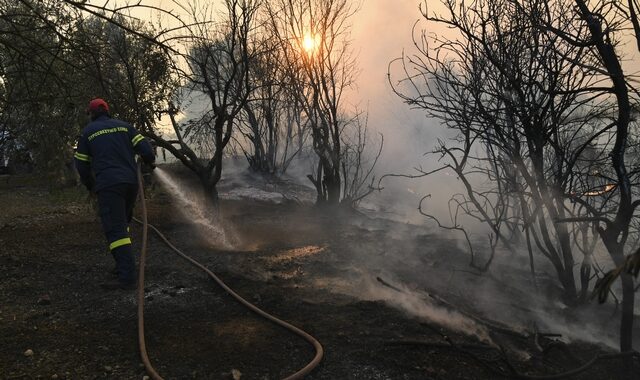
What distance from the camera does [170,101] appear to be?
9.14 m

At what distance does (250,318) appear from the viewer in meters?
3.80

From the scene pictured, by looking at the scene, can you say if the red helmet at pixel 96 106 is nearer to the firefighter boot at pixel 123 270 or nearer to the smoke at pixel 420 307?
the firefighter boot at pixel 123 270

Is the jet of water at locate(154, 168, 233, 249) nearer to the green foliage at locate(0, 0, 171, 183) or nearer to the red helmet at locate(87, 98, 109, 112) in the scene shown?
the green foliage at locate(0, 0, 171, 183)

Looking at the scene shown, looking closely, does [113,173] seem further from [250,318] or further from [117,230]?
[250,318]

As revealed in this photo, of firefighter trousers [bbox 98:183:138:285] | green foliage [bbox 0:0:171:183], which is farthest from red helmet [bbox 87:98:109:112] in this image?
firefighter trousers [bbox 98:183:138:285]

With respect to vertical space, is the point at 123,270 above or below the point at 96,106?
below

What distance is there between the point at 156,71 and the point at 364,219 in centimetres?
548

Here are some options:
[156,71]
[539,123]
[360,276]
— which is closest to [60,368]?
[360,276]

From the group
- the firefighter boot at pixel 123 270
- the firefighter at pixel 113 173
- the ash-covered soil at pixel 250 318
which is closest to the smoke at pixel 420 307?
the ash-covered soil at pixel 250 318

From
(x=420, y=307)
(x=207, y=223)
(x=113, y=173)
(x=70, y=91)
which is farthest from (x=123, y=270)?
(x=207, y=223)

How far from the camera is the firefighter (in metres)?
4.35

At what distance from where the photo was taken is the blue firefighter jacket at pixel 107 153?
440 cm

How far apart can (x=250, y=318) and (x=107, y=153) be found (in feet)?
7.23

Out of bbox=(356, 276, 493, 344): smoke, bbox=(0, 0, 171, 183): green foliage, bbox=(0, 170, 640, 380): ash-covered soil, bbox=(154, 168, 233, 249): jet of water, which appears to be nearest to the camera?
bbox=(0, 170, 640, 380): ash-covered soil
